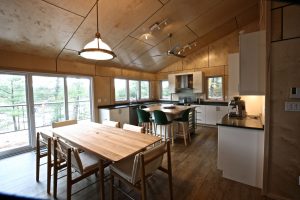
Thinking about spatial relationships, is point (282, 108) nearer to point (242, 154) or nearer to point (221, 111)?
point (242, 154)

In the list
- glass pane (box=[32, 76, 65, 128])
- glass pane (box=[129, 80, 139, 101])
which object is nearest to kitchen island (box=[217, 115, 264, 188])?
glass pane (box=[32, 76, 65, 128])

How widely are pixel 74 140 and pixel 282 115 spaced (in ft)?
8.72

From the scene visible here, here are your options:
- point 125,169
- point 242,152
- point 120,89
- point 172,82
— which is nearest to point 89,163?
point 125,169

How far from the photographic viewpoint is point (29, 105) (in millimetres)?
3516

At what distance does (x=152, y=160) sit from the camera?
1.60 m

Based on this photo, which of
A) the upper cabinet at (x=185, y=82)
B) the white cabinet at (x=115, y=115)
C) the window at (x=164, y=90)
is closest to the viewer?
the white cabinet at (x=115, y=115)

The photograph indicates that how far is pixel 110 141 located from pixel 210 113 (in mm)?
4408

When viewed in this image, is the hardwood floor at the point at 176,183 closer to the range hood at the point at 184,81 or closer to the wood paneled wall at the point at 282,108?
the wood paneled wall at the point at 282,108

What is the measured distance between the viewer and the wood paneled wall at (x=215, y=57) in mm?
5199

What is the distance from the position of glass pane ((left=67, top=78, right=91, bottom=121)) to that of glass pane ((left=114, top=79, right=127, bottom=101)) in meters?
1.20

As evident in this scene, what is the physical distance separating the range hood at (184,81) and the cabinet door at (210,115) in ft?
4.09

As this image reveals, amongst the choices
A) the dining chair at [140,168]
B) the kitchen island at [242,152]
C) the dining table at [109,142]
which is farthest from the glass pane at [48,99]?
the kitchen island at [242,152]

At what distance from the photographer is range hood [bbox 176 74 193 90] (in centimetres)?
630

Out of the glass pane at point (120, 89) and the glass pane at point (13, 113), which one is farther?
the glass pane at point (120, 89)
